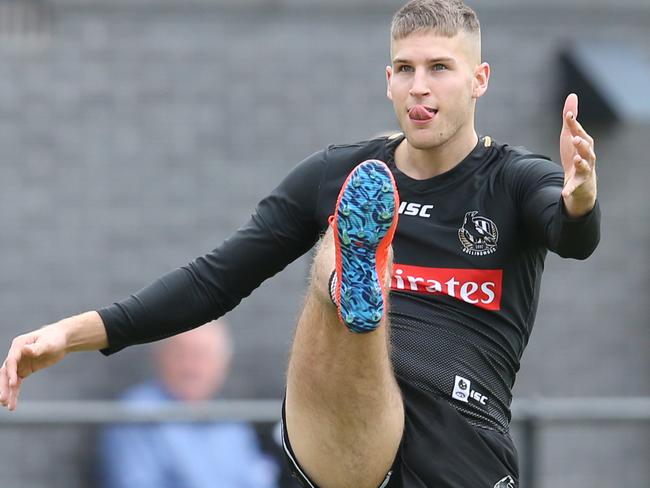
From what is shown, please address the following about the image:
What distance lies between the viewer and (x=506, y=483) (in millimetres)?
5160

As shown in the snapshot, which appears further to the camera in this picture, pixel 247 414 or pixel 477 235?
pixel 247 414

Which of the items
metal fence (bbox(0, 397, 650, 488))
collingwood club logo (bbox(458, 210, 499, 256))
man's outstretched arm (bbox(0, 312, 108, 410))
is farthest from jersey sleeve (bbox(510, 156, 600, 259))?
metal fence (bbox(0, 397, 650, 488))

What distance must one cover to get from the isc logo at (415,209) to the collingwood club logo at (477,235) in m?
0.14

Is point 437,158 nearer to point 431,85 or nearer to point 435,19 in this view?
point 431,85

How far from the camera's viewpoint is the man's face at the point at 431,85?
5051mm

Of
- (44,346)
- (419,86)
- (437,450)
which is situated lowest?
(437,450)

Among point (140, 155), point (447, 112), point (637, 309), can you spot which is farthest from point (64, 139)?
point (447, 112)

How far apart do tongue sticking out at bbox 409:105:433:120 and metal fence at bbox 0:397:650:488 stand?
326 centimetres

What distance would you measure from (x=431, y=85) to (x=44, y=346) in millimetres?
1555

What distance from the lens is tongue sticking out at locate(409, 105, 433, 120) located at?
16.6ft

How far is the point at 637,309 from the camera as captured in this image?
1025 centimetres

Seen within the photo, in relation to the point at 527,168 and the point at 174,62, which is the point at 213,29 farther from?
the point at 527,168

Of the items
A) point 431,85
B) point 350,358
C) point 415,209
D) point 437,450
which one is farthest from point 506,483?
point 431,85

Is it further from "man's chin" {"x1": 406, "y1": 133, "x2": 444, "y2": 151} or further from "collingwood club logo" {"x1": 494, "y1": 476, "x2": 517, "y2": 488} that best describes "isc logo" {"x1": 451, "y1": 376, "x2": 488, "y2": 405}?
"man's chin" {"x1": 406, "y1": 133, "x2": 444, "y2": 151}
